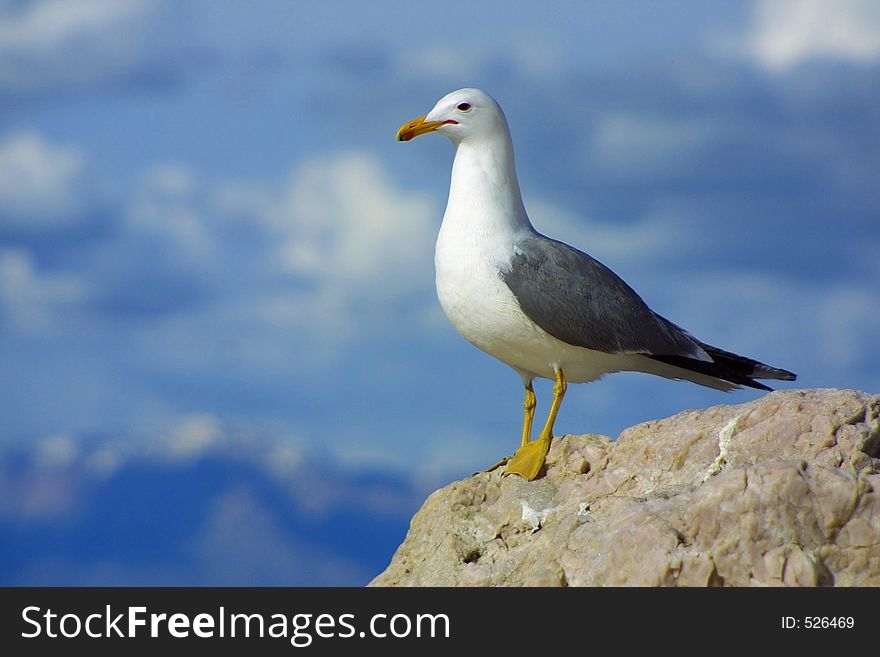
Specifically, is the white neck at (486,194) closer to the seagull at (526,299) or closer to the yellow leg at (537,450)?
the seagull at (526,299)

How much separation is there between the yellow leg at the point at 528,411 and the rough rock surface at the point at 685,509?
69 centimetres

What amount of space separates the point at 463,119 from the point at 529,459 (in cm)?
338

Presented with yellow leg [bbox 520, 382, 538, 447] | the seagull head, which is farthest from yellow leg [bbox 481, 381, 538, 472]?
the seagull head

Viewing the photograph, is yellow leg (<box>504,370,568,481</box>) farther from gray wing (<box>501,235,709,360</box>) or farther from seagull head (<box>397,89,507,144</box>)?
seagull head (<box>397,89,507,144</box>)

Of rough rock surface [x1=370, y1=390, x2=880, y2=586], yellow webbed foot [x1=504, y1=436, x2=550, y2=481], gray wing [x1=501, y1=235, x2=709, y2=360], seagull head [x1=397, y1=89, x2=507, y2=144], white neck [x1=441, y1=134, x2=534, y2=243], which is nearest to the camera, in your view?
rough rock surface [x1=370, y1=390, x2=880, y2=586]

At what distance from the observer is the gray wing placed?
32.3 ft

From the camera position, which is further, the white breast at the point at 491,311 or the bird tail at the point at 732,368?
the bird tail at the point at 732,368

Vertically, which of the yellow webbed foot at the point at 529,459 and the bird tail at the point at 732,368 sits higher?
the bird tail at the point at 732,368

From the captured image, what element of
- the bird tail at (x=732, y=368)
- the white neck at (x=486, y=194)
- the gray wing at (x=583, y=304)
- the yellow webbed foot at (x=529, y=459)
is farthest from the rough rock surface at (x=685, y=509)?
the white neck at (x=486, y=194)

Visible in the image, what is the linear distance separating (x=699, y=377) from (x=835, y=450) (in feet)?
10.0

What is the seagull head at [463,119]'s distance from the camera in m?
10.6

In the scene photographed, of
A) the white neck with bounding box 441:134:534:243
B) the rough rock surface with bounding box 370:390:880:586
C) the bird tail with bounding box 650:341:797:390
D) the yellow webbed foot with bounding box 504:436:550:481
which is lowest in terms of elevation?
the rough rock surface with bounding box 370:390:880:586

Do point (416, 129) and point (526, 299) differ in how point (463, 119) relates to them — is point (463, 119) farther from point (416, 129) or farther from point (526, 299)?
point (526, 299)
